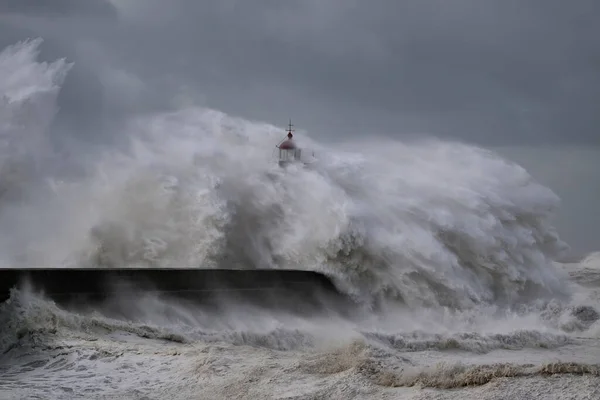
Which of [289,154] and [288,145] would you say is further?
[288,145]

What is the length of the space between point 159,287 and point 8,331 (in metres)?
2.67

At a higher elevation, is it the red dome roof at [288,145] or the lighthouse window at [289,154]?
the red dome roof at [288,145]

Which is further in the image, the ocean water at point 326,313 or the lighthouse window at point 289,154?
the lighthouse window at point 289,154

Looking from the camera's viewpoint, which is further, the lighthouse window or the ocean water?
the lighthouse window

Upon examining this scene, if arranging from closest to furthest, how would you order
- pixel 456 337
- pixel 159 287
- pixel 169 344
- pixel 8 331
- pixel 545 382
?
pixel 545 382
pixel 8 331
pixel 169 344
pixel 159 287
pixel 456 337

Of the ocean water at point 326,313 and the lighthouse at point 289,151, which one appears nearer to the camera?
the ocean water at point 326,313

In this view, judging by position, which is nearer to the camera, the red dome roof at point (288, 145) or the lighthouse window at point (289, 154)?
the lighthouse window at point (289, 154)

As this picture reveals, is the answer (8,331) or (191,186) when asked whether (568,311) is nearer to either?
(191,186)

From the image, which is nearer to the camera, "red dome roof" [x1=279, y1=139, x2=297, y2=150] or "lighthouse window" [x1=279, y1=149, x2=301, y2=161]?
"lighthouse window" [x1=279, y1=149, x2=301, y2=161]

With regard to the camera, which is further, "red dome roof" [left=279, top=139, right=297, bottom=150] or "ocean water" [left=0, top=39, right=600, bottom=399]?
"red dome roof" [left=279, top=139, right=297, bottom=150]

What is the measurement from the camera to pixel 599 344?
45.0 ft

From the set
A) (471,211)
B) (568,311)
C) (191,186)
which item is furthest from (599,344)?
(191,186)

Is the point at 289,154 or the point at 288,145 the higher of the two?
the point at 288,145

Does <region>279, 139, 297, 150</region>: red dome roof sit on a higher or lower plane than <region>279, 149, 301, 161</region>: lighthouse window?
higher
